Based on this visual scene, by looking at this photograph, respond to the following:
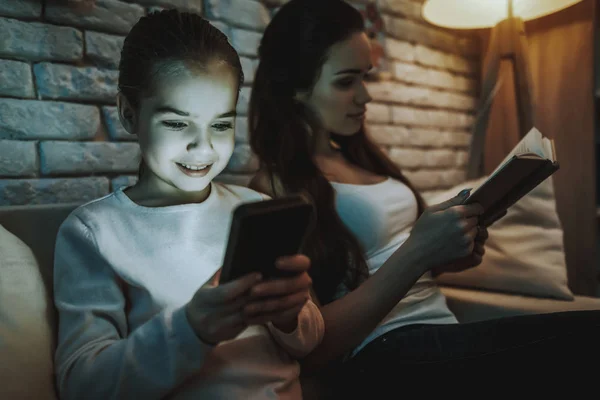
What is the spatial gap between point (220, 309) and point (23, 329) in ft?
0.99

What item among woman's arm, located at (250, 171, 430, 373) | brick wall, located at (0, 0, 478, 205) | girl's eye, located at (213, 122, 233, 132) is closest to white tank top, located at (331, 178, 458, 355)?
woman's arm, located at (250, 171, 430, 373)

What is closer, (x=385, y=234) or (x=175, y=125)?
(x=175, y=125)

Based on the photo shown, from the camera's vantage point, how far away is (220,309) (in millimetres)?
554

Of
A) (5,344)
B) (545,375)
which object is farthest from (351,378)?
(5,344)

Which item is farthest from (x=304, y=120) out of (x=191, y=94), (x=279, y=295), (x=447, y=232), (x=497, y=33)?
(x=497, y=33)

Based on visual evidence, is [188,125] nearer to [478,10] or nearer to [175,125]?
[175,125]

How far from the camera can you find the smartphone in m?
0.51

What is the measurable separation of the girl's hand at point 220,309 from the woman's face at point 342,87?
0.65m

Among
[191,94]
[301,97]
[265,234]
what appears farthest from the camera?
[301,97]

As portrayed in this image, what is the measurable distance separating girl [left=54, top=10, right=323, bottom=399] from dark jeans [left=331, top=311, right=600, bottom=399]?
31cm

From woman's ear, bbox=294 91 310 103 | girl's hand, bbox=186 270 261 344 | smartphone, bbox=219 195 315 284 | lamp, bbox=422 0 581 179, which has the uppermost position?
lamp, bbox=422 0 581 179

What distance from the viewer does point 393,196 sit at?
1.16 m

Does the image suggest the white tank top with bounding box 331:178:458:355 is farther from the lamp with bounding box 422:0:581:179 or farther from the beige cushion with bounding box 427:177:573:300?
the lamp with bounding box 422:0:581:179

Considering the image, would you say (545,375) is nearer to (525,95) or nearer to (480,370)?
(480,370)
